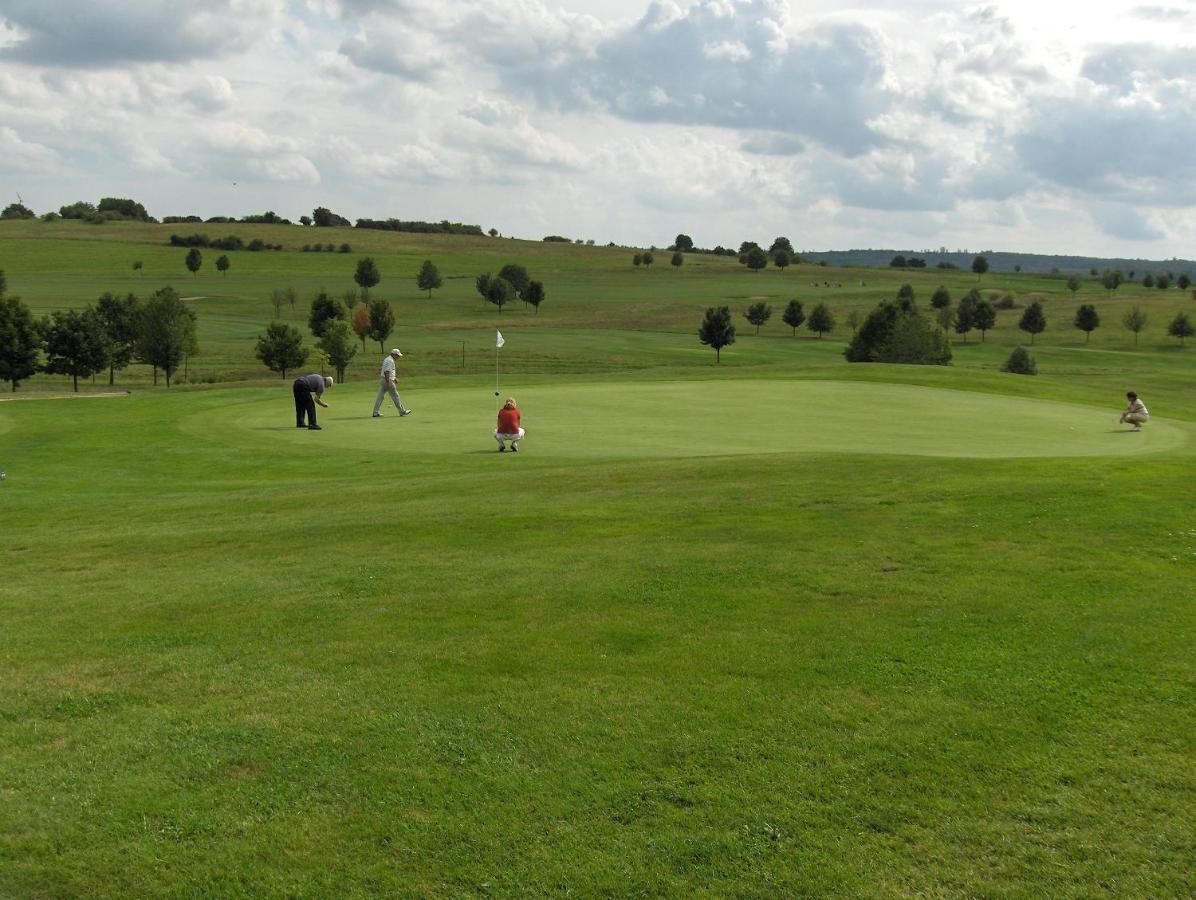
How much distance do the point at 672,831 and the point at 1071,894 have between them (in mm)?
2514

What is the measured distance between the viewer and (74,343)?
7219 centimetres

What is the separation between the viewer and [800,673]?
9.78 m

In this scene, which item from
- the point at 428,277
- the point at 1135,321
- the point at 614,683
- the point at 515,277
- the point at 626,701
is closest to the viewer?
the point at 626,701

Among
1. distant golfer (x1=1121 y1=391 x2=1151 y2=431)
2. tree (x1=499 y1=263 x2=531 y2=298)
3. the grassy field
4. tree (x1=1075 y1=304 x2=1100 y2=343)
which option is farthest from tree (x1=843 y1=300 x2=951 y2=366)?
the grassy field

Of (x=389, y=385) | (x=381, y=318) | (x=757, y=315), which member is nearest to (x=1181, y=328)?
(x=757, y=315)

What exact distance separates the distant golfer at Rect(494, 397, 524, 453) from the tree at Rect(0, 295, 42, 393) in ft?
173

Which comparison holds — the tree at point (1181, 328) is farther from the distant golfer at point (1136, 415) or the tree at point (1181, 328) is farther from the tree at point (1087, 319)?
the distant golfer at point (1136, 415)

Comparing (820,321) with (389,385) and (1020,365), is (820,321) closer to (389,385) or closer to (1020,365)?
(1020,365)

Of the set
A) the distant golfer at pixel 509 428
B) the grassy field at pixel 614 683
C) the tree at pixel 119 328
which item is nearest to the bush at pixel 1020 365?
the tree at pixel 119 328

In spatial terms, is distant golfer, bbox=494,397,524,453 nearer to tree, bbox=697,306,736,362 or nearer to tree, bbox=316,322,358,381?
tree, bbox=316,322,358,381

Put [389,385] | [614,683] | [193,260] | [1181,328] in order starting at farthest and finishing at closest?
[193,260]
[1181,328]
[389,385]
[614,683]

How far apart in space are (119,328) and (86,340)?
1938 centimetres

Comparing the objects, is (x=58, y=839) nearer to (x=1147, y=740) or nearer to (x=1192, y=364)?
(x=1147, y=740)

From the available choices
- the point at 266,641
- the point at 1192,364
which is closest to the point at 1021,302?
the point at 1192,364
